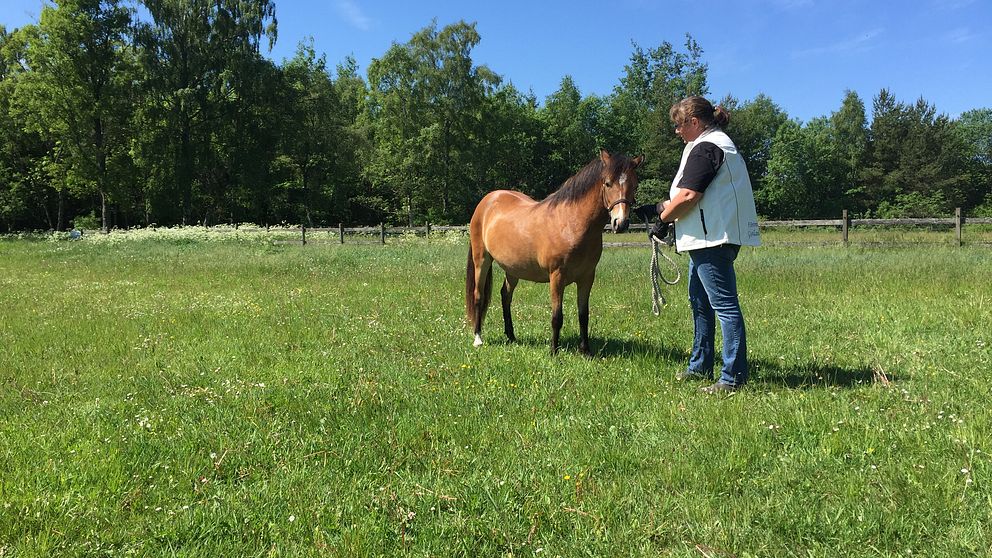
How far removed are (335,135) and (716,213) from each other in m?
43.4

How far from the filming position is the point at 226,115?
3688cm

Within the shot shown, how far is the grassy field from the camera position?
2.31 metres

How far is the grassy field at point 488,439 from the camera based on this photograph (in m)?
2.31

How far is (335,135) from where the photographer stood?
43.2 m

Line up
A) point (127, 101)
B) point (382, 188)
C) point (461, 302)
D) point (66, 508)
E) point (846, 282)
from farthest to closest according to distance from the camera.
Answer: point (382, 188) → point (127, 101) → point (846, 282) → point (461, 302) → point (66, 508)

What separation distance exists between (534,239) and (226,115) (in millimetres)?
38314

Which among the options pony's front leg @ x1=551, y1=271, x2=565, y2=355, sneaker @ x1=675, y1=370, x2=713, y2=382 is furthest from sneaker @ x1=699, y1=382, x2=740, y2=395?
pony's front leg @ x1=551, y1=271, x2=565, y2=355

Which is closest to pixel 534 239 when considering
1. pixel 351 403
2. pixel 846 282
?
pixel 351 403

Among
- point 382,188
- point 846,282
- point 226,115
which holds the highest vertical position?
point 226,115

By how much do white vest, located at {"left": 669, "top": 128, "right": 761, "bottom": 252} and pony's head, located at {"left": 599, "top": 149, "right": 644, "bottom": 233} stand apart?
58 cm

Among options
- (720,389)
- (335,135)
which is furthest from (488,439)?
(335,135)

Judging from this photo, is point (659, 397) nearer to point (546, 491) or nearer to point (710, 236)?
point (710, 236)

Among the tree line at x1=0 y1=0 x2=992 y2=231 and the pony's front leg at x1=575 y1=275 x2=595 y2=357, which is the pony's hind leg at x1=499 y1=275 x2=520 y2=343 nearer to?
A: the pony's front leg at x1=575 y1=275 x2=595 y2=357

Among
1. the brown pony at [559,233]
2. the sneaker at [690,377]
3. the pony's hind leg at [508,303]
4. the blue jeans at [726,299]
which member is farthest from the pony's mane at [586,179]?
the sneaker at [690,377]
